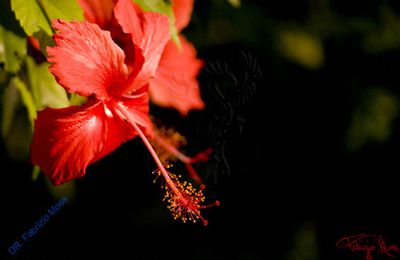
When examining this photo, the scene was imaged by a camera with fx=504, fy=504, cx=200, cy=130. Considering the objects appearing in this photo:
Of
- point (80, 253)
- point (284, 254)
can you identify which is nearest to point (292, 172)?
point (284, 254)

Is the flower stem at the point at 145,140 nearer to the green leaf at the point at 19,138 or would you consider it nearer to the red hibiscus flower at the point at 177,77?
the red hibiscus flower at the point at 177,77

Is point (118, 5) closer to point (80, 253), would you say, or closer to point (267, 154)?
point (267, 154)

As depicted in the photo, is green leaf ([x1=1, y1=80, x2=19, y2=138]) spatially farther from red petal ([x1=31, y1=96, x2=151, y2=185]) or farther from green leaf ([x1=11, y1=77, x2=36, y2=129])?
red petal ([x1=31, y1=96, x2=151, y2=185])

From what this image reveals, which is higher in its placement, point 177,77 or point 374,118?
point 177,77

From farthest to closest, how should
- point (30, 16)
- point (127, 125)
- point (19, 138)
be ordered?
point (19, 138) < point (127, 125) < point (30, 16)
